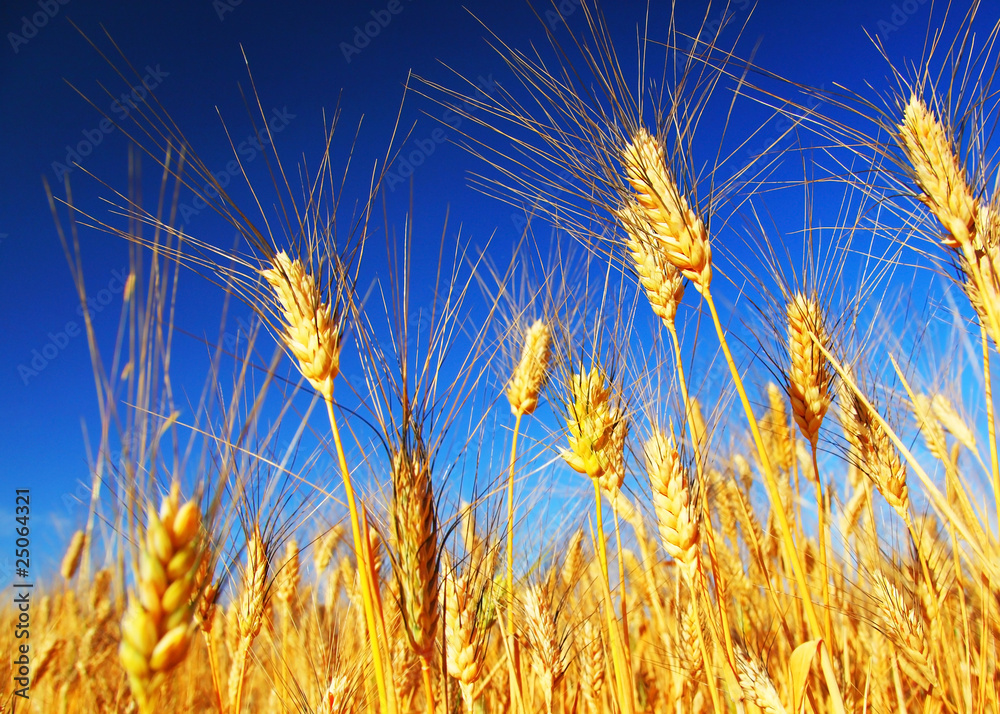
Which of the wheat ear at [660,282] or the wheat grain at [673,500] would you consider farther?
the wheat ear at [660,282]

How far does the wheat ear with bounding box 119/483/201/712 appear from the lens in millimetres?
841

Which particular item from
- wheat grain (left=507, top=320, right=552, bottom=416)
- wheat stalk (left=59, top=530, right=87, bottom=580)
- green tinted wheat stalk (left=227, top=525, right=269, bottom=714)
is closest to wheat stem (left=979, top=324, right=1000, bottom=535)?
wheat grain (left=507, top=320, right=552, bottom=416)

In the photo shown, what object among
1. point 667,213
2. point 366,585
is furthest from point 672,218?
point 366,585

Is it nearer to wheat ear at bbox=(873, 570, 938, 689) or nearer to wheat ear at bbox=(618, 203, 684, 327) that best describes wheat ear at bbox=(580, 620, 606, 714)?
wheat ear at bbox=(873, 570, 938, 689)

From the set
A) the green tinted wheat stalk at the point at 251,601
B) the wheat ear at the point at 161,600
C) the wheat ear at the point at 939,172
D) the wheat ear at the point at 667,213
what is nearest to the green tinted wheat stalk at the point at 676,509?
the wheat ear at the point at 667,213

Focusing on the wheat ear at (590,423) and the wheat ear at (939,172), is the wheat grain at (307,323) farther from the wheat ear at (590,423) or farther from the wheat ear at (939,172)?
the wheat ear at (939,172)

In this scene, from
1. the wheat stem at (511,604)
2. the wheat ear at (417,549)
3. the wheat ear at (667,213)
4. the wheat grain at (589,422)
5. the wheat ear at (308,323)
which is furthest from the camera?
the wheat grain at (589,422)

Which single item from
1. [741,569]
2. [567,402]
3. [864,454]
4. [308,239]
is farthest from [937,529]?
[308,239]

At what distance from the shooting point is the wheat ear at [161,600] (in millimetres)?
841

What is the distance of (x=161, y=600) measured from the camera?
2.91 ft

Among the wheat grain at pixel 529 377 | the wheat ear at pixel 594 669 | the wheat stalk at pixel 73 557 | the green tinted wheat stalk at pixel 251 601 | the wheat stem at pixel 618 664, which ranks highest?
the wheat grain at pixel 529 377

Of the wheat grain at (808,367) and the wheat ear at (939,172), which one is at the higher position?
the wheat ear at (939,172)

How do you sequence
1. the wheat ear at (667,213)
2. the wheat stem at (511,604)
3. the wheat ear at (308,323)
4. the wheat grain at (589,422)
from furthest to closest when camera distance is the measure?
1. the wheat grain at (589,422)
2. the wheat stem at (511,604)
3. the wheat ear at (667,213)
4. the wheat ear at (308,323)

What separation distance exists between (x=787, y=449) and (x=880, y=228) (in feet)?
7.76
